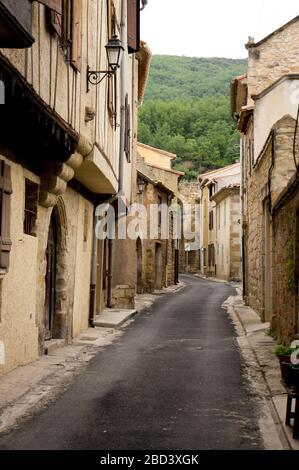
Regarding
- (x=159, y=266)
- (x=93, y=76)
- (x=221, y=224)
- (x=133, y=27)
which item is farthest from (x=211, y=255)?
A: (x=93, y=76)

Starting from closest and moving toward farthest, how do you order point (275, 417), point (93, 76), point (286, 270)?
point (275, 417) < point (286, 270) < point (93, 76)

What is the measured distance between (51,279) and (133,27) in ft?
27.8

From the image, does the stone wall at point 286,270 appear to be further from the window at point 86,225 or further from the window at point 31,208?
the window at point 86,225

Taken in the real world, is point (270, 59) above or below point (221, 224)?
above

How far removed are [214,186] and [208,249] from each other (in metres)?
5.92

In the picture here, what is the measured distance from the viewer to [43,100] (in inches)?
306

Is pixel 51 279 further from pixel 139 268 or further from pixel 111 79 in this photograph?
pixel 139 268

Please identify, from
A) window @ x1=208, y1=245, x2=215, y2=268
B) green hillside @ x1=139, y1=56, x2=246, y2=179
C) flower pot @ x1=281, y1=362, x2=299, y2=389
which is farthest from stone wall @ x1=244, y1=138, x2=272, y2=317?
green hillside @ x1=139, y1=56, x2=246, y2=179

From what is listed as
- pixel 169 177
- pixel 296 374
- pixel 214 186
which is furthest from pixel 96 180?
pixel 214 186

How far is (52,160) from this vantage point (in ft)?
31.1
